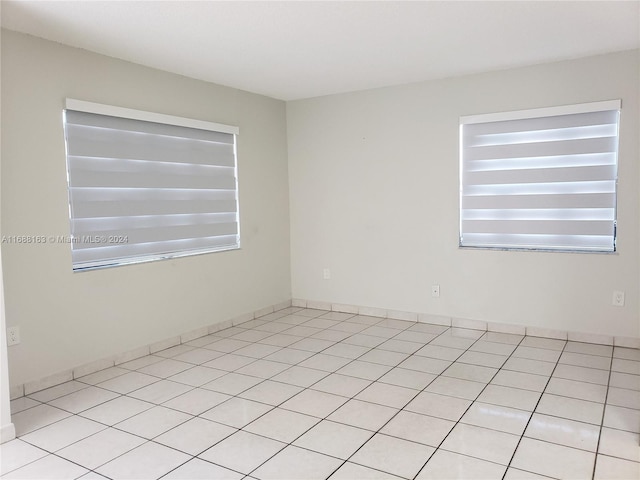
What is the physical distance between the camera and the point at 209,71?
4.10 metres

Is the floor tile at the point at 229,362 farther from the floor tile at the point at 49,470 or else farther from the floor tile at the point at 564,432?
the floor tile at the point at 564,432

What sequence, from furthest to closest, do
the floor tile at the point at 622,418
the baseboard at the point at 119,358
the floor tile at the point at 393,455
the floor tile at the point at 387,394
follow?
the baseboard at the point at 119,358, the floor tile at the point at 387,394, the floor tile at the point at 622,418, the floor tile at the point at 393,455

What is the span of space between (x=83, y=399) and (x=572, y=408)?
2933 mm

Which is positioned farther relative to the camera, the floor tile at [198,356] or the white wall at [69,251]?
the floor tile at [198,356]

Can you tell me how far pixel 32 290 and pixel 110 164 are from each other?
1065 millimetres

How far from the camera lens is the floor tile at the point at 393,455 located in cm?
221

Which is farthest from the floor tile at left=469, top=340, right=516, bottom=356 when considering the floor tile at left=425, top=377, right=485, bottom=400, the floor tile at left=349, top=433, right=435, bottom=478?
the floor tile at left=349, top=433, right=435, bottom=478

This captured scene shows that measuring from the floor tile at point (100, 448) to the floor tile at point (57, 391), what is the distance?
0.72 m

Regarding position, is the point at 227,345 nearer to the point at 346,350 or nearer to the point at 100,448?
the point at 346,350

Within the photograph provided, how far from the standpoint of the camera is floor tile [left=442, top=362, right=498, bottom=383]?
3291 mm

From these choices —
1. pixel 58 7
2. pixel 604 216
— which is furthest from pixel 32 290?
pixel 604 216

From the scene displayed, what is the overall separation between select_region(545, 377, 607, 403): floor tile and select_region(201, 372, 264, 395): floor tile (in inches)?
74.6

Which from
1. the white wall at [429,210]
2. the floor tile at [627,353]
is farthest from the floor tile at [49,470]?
the floor tile at [627,353]

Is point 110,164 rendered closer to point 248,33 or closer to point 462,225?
point 248,33
